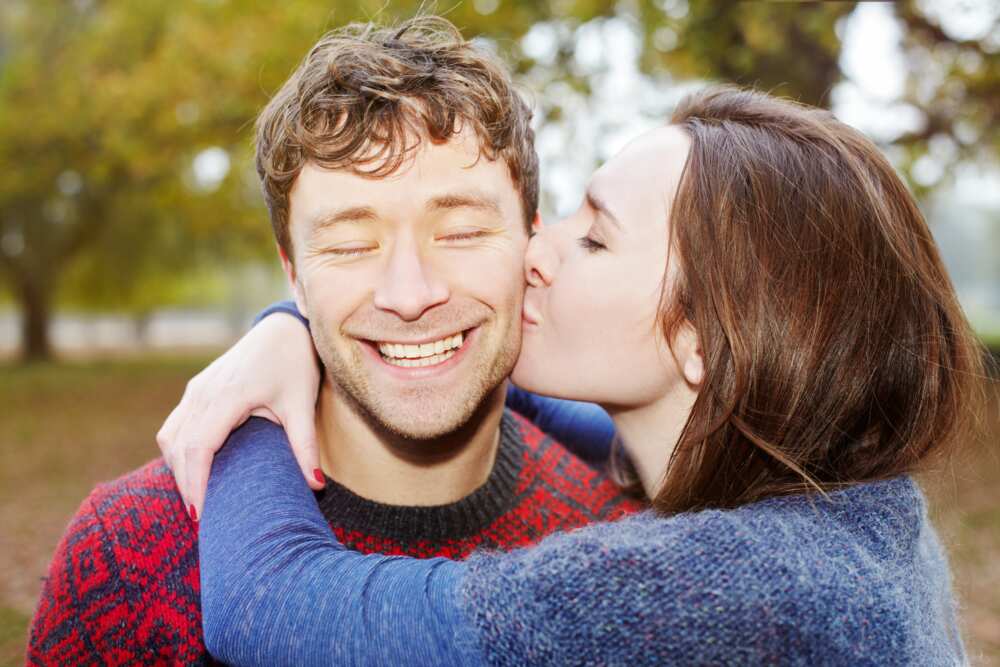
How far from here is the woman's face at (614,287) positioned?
7.32 feet

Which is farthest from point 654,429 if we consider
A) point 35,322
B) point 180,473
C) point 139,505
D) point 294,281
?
point 35,322

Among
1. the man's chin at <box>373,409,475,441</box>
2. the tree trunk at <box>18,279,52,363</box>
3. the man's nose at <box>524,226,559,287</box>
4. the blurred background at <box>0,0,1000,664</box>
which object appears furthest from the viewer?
the tree trunk at <box>18,279,52,363</box>

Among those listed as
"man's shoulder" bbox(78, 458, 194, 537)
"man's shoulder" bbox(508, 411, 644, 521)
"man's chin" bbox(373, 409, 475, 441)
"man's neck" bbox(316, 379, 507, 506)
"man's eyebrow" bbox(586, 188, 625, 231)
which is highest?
"man's eyebrow" bbox(586, 188, 625, 231)

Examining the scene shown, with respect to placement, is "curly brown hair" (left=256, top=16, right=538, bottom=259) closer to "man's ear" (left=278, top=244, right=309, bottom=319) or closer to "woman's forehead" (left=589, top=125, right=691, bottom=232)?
"man's ear" (left=278, top=244, right=309, bottom=319)

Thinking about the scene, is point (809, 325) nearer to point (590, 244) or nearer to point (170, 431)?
point (590, 244)

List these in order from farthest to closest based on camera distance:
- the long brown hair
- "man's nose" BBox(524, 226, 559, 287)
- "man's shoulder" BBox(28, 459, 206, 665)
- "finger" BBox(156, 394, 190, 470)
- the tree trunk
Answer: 1. the tree trunk
2. "man's nose" BBox(524, 226, 559, 287)
3. "finger" BBox(156, 394, 190, 470)
4. the long brown hair
5. "man's shoulder" BBox(28, 459, 206, 665)

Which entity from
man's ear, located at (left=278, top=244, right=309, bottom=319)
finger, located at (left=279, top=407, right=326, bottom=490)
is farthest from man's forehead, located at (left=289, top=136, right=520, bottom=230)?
finger, located at (left=279, top=407, right=326, bottom=490)

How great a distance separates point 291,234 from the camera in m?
2.46

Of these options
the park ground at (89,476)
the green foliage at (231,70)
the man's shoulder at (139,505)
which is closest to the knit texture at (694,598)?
the park ground at (89,476)

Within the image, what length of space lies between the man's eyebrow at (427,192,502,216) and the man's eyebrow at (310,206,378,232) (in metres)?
0.16

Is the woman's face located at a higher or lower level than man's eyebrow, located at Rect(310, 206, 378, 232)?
lower

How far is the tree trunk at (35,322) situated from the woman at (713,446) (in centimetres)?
2325

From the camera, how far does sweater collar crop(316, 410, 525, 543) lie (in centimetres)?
230

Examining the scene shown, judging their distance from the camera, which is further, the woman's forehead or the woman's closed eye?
the woman's closed eye
